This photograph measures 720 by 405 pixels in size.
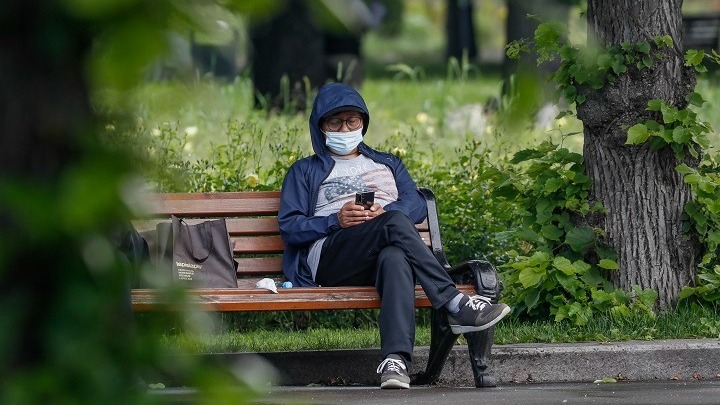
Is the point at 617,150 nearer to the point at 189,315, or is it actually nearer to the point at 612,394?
the point at 612,394

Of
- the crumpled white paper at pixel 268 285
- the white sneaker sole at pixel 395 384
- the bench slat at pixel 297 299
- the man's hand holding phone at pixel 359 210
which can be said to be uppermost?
the man's hand holding phone at pixel 359 210

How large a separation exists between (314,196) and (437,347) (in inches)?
40.7

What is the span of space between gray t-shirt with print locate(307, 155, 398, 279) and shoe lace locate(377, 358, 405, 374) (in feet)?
3.41

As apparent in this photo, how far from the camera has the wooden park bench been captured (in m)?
5.41

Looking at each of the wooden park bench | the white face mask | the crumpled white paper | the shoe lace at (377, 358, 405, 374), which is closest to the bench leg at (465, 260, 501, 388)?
the wooden park bench

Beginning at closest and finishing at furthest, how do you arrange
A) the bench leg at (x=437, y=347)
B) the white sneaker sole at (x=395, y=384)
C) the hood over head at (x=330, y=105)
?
1. the white sneaker sole at (x=395, y=384)
2. the bench leg at (x=437, y=347)
3. the hood over head at (x=330, y=105)

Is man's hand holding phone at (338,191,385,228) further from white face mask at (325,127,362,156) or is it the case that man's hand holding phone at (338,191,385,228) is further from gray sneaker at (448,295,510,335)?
gray sneaker at (448,295,510,335)

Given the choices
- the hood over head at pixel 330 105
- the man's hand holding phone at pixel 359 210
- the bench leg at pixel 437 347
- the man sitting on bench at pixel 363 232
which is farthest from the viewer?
the hood over head at pixel 330 105

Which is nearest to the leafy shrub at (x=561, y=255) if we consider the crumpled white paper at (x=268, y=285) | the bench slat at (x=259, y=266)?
the bench slat at (x=259, y=266)

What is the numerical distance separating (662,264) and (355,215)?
1.50 m

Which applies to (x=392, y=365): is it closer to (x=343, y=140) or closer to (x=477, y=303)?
(x=477, y=303)

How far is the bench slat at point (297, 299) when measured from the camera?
17.6ft

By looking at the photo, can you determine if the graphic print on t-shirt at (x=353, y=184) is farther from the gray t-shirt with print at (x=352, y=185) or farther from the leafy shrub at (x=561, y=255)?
the leafy shrub at (x=561, y=255)

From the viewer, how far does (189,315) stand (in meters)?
1.25
